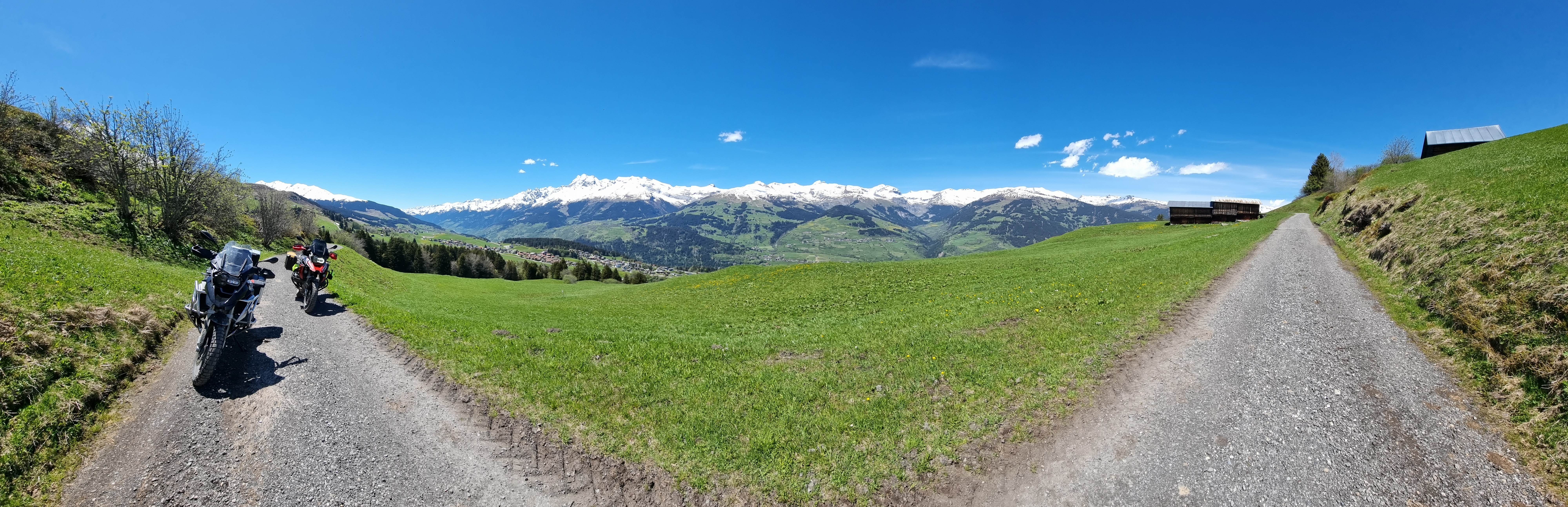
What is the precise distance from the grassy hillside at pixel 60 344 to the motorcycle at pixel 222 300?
1.10m

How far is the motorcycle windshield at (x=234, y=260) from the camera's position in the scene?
34.8 ft

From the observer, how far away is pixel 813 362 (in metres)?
13.4

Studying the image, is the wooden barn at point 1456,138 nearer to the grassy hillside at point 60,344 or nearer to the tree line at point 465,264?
the grassy hillside at point 60,344

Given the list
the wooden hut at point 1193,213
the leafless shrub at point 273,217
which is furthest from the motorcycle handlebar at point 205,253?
the wooden hut at point 1193,213

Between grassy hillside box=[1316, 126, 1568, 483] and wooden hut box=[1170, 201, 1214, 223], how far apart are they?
188ft

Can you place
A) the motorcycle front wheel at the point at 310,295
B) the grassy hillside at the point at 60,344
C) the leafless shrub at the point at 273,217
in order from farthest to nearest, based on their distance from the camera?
the leafless shrub at the point at 273,217 → the motorcycle front wheel at the point at 310,295 → the grassy hillside at the point at 60,344

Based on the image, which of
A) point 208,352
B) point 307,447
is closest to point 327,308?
point 208,352

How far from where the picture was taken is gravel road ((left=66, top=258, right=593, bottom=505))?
6363mm

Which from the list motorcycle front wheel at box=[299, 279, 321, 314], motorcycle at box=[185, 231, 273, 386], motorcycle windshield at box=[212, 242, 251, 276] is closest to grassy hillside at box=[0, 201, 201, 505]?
motorcycle at box=[185, 231, 273, 386]

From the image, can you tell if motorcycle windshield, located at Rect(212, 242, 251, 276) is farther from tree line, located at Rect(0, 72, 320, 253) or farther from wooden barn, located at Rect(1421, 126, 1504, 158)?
wooden barn, located at Rect(1421, 126, 1504, 158)

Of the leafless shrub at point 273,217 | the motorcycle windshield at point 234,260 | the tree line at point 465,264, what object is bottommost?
the tree line at point 465,264

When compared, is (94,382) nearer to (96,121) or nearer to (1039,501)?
(1039,501)

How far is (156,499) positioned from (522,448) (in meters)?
4.25

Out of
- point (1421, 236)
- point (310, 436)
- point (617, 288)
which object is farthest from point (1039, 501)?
point (617, 288)
